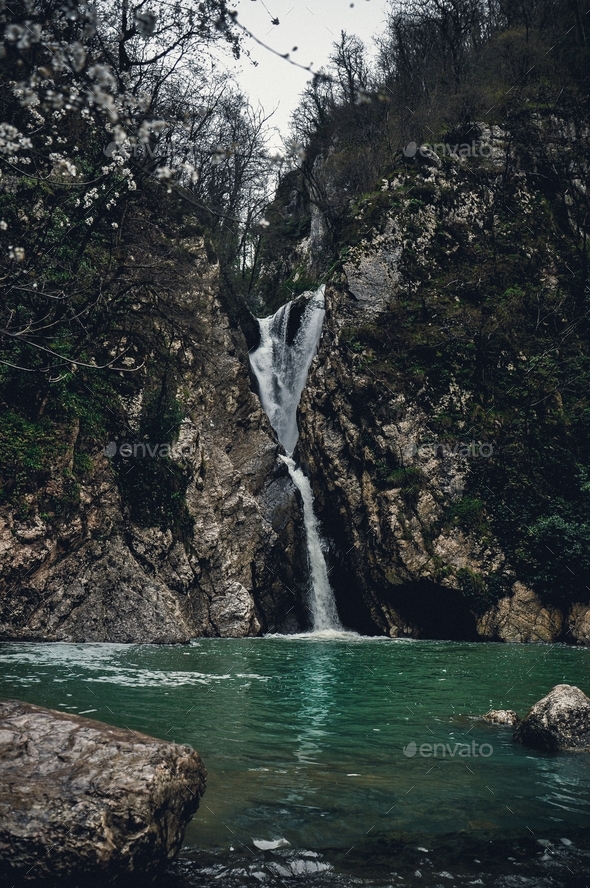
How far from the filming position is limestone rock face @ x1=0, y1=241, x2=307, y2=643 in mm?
14469

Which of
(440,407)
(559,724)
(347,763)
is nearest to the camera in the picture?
(347,763)

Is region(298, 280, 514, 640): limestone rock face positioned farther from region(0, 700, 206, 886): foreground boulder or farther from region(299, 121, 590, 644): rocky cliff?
region(0, 700, 206, 886): foreground boulder

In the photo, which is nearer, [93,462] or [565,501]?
[93,462]

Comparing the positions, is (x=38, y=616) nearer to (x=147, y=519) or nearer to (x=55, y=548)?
(x=55, y=548)

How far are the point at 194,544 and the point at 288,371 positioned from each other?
10022mm

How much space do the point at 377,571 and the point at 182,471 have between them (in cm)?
708

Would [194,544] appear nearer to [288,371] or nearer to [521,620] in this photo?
[288,371]

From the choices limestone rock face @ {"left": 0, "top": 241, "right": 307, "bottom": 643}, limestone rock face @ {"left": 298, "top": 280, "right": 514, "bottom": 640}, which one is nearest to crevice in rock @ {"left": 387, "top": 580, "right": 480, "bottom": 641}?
limestone rock face @ {"left": 298, "top": 280, "right": 514, "bottom": 640}

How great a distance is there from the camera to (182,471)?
19953 millimetres

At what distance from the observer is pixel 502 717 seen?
316 inches

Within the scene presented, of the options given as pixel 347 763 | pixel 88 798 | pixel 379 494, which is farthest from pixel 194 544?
pixel 88 798

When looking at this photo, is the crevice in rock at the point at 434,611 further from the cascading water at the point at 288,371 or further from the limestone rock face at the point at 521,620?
the cascading water at the point at 288,371

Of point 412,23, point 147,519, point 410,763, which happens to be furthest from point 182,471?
point 412,23

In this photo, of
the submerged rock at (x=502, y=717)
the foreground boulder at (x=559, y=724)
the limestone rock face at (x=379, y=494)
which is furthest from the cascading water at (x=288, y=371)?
the foreground boulder at (x=559, y=724)
